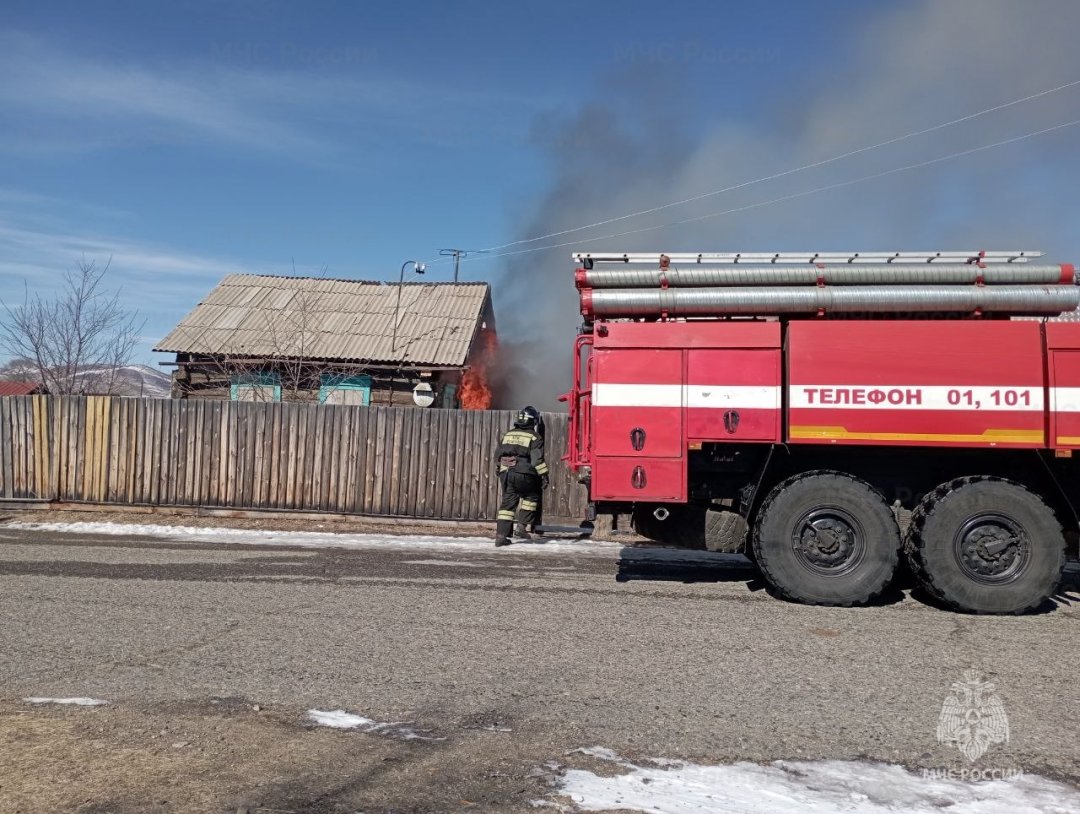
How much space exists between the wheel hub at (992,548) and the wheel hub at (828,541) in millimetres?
787

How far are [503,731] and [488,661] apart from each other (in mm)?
1216

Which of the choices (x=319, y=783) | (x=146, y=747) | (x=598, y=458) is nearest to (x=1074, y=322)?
(x=598, y=458)

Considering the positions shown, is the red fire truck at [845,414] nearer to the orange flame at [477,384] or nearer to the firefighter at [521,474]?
the firefighter at [521,474]

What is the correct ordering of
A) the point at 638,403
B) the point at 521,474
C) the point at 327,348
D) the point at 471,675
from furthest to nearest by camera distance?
the point at 327,348 < the point at 521,474 < the point at 638,403 < the point at 471,675

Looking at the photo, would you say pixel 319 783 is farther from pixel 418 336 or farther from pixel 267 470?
pixel 418 336

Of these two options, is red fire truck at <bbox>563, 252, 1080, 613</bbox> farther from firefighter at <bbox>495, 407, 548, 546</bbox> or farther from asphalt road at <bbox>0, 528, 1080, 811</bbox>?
firefighter at <bbox>495, 407, 548, 546</bbox>

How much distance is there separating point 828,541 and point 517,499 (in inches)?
183

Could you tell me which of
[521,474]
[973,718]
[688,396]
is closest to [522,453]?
[521,474]

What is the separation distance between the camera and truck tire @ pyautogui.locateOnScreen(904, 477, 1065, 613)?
6.84m

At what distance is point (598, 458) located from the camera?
24.8 feet

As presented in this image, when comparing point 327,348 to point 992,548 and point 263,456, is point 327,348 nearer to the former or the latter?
point 263,456

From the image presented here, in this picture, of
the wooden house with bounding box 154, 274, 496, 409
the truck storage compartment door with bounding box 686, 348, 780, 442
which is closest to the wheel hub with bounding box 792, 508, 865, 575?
the truck storage compartment door with bounding box 686, 348, 780, 442

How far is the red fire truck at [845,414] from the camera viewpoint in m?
6.95

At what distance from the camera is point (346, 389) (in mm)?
19547
